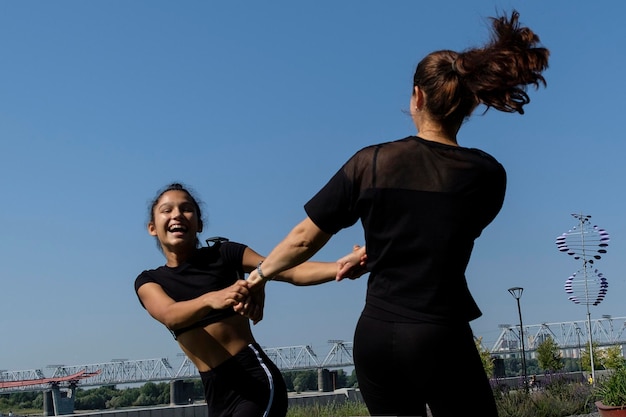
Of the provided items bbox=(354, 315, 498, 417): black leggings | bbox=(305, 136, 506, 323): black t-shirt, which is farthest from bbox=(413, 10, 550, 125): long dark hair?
bbox=(354, 315, 498, 417): black leggings

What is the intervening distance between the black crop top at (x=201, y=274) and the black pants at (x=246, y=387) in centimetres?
35

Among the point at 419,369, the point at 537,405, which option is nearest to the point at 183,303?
the point at 419,369

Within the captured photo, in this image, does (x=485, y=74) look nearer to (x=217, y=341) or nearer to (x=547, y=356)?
(x=217, y=341)

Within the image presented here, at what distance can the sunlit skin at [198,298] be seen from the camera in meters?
4.04

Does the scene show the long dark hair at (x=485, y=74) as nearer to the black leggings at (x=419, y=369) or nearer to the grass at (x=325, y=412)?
the black leggings at (x=419, y=369)

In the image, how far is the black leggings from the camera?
9.12 feet

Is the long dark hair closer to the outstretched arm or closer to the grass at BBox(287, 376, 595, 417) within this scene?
the outstretched arm

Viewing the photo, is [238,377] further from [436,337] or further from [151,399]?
[151,399]

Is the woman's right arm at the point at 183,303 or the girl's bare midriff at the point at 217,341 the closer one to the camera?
the woman's right arm at the point at 183,303

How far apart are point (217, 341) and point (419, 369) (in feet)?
6.09

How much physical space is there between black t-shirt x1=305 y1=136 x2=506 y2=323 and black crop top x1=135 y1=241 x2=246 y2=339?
1.79 metres

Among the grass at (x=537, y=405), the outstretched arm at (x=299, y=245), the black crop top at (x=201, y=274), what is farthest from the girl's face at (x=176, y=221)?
the grass at (x=537, y=405)

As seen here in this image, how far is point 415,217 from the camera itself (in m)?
2.83

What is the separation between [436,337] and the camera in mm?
2779
